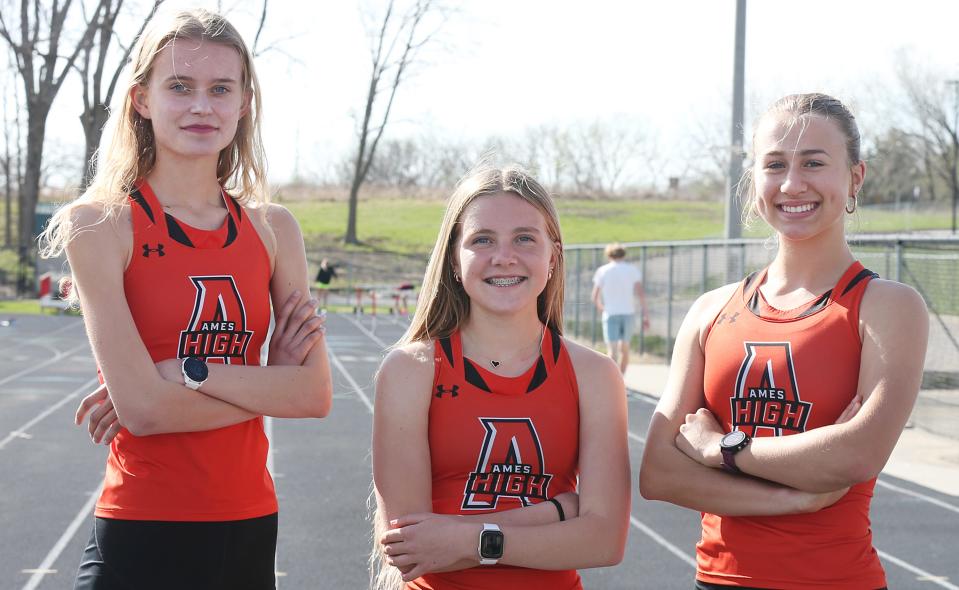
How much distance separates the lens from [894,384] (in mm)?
2477

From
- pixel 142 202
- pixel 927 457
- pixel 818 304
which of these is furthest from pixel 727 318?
pixel 927 457

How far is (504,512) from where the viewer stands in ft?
8.21

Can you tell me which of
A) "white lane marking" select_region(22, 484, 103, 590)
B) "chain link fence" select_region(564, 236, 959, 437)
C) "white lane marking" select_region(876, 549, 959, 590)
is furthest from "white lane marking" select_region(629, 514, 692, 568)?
"white lane marking" select_region(22, 484, 103, 590)

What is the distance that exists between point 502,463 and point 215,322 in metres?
0.77

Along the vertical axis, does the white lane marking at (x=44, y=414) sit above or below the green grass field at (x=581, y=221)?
below

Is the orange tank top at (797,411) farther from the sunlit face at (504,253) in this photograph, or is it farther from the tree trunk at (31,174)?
the tree trunk at (31,174)

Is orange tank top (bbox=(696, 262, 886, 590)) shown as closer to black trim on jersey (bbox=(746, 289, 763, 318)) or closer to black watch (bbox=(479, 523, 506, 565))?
black trim on jersey (bbox=(746, 289, 763, 318))

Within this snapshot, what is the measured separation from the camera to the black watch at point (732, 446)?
2.57 meters

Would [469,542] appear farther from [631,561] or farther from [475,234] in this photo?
[631,561]

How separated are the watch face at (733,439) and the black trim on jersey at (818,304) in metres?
0.31

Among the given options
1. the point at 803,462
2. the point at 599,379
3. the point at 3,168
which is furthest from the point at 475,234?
the point at 3,168

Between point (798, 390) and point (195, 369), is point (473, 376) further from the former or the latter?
point (798, 390)

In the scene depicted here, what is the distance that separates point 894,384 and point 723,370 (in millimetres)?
394

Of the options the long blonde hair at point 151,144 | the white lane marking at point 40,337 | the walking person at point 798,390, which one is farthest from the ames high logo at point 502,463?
the white lane marking at point 40,337
